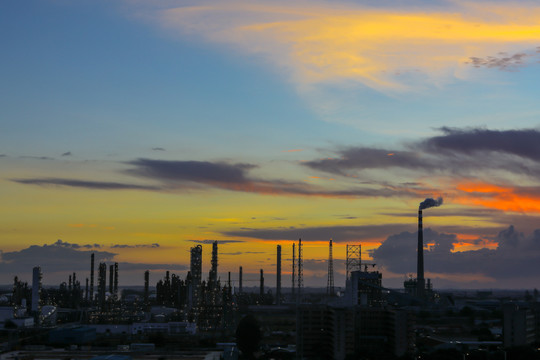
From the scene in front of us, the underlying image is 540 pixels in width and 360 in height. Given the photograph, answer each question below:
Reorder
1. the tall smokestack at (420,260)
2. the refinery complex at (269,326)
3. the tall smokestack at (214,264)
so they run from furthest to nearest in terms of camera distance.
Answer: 1. the tall smokestack at (420,260)
2. the tall smokestack at (214,264)
3. the refinery complex at (269,326)

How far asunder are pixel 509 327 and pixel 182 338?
44.1 meters

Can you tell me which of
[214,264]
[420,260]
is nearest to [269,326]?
[214,264]

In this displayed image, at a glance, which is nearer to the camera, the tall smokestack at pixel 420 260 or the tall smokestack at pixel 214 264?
the tall smokestack at pixel 214 264

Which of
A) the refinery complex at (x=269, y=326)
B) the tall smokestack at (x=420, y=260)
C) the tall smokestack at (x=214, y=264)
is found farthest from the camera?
the tall smokestack at (x=420, y=260)

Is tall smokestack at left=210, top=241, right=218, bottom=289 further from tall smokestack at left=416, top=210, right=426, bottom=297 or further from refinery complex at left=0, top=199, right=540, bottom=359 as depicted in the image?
tall smokestack at left=416, top=210, right=426, bottom=297

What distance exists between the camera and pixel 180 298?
15462cm

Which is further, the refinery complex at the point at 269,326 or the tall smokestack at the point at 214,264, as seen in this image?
the tall smokestack at the point at 214,264

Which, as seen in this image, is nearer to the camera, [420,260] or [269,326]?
[269,326]

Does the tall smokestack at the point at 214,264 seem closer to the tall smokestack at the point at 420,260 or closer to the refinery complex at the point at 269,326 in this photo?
the refinery complex at the point at 269,326

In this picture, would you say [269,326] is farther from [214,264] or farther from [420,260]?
[420,260]

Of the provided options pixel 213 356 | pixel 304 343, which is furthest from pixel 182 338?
pixel 213 356

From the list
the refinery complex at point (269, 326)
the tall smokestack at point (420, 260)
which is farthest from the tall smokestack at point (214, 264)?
the tall smokestack at point (420, 260)

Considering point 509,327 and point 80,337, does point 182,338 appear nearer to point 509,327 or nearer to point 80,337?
point 80,337

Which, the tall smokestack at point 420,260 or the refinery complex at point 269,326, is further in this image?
the tall smokestack at point 420,260
